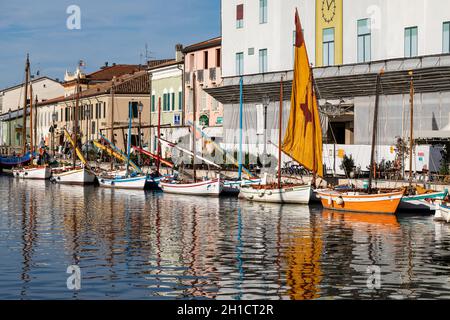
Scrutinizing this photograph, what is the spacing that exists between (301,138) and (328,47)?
14008 mm

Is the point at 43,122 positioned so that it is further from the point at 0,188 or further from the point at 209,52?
the point at 0,188

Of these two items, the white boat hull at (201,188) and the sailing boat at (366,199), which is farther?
the white boat hull at (201,188)

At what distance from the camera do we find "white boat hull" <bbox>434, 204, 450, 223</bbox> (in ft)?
141

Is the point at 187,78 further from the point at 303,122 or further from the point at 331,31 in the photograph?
the point at 303,122

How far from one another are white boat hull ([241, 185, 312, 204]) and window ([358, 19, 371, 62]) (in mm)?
13045

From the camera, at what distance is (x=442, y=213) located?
43.5 metres

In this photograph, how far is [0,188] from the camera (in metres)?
74.5

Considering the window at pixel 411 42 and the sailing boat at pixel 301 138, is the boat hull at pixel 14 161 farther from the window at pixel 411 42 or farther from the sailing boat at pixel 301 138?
the window at pixel 411 42

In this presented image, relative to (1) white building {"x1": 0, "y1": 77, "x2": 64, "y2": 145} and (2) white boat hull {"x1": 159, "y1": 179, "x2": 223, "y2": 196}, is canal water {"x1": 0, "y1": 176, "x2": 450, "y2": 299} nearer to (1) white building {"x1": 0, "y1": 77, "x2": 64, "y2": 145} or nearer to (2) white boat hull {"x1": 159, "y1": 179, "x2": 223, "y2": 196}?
(2) white boat hull {"x1": 159, "y1": 179, "x2": 223, "y2": 196}

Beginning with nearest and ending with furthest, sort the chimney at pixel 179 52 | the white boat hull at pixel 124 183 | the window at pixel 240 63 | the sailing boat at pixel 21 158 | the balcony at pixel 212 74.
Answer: the white boat hull at pixel 124 183 < the window at pixel 240 63 < the balcony at pixel 212 74 < the chimney at pixel 179 52 < the sailing boat at pixel 21 158

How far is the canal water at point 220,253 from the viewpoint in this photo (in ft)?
83.5

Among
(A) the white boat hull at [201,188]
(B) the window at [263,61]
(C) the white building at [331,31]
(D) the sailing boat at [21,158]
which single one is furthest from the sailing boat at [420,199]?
(D) the sailing boat at [21,158]

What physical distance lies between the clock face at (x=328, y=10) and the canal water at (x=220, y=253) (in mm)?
19741

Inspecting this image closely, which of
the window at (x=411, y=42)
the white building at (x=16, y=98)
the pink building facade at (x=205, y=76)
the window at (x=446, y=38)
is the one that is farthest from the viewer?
the white building at (x=16, y=98)
